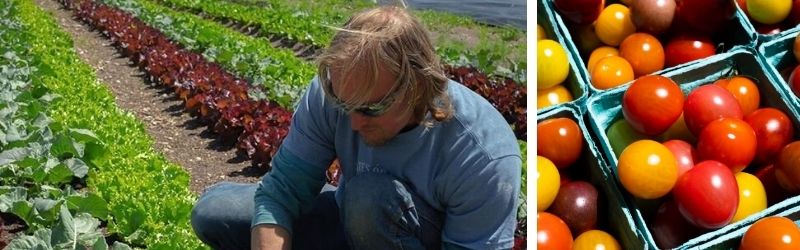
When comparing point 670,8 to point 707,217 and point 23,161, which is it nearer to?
point 707,217

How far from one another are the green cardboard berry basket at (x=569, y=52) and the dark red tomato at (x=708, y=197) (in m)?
0.25

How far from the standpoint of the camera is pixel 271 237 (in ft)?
6.25

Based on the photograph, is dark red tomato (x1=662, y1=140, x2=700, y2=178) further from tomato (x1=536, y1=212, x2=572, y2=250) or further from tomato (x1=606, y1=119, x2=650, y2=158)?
tomato (x1=536, y1=212, x2=572, y2=250)

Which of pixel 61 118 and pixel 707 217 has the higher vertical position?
pixel 707 217

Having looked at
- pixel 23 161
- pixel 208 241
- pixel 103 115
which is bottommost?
pixel 103 115

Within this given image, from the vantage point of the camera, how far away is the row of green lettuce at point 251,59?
522 centimetres

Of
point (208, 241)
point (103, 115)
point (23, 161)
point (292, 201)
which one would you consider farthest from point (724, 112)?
point (103, 115)

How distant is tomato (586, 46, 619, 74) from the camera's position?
1.84 metres

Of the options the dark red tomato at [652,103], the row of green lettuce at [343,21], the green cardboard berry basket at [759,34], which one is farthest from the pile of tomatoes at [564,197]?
the row of green lettuce at [343,21]

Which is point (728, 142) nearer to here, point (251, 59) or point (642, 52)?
point (642, 52)

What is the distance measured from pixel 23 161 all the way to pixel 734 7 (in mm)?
2587

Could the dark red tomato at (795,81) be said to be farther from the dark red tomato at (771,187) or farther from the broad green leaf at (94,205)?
the broad green leaf at (94,205)

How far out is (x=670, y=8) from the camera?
6.20 feet

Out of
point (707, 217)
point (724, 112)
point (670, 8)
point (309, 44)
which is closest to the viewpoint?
point (707, 217)
